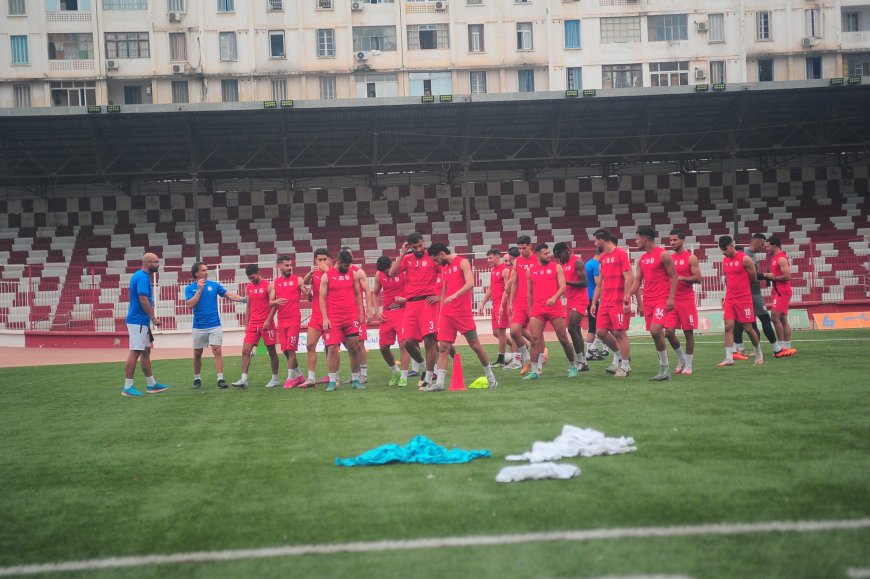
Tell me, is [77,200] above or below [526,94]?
below

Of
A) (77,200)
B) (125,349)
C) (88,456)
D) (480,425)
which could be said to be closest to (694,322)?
(480,425)

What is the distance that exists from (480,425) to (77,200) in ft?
105

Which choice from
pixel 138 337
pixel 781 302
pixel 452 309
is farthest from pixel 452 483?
pixel 781 302

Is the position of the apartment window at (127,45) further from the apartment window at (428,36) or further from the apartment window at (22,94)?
the apartment window at (428,36)

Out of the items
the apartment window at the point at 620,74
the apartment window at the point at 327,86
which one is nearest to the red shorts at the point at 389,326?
the apartment window at the point at 327,86

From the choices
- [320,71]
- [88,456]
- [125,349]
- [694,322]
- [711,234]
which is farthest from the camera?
[320,71]

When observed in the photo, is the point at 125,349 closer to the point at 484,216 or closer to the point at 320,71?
the point at 484,216

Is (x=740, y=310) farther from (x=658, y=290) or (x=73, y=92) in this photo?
(x=73, y=92)

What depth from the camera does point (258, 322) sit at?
14023 millimetres

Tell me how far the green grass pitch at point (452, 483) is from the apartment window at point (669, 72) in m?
35.8

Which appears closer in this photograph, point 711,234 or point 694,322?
point 694,322

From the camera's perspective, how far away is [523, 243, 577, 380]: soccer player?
41.6 feet

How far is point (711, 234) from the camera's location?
111 feet

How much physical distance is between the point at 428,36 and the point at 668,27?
12119 millimetres
